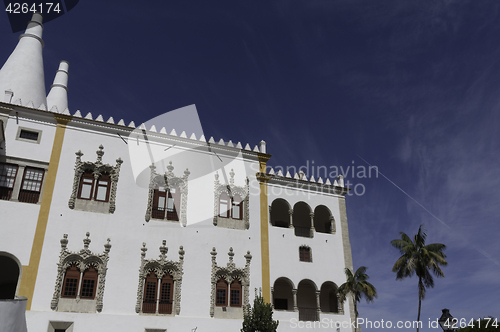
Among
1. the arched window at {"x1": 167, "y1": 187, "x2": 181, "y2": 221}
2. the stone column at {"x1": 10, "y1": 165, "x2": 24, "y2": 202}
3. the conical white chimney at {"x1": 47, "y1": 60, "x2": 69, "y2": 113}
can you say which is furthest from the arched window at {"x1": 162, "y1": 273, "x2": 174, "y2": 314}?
the conical white chimney at {"x1": 47, "y1": 60, "x2": 69, "y2": 113}

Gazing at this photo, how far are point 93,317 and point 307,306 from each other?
51.2 feet

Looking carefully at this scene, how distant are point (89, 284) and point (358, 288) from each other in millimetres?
17531

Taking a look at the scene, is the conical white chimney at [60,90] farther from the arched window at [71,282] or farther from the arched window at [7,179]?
the arched window at [71,282]

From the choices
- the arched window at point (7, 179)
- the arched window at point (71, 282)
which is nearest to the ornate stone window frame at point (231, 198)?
the arched window at point (71, 282)

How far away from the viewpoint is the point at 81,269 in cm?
2192

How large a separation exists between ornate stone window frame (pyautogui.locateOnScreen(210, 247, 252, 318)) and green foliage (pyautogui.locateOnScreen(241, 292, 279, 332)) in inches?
63.5

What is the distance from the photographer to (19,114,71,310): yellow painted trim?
20578mm

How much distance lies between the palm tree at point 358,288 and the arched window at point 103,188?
17441 millimetres

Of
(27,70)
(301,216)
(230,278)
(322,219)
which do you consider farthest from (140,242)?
(27,70)

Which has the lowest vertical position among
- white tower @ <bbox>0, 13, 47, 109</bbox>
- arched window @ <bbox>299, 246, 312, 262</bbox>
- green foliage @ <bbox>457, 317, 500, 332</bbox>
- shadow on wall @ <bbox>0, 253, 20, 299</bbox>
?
green foliage @ <bbox>457, 317, 500, 332</bbox>

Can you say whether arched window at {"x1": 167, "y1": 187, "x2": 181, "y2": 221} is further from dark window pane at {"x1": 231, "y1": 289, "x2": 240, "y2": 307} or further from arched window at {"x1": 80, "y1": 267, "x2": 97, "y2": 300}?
dark window pane at {"x1": 231, "y1": 289, "x2": 240, "y2": 307}

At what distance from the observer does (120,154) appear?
25.4 metres

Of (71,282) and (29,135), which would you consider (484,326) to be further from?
(29,135)

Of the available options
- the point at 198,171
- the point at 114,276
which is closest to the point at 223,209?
the point at 198,171
